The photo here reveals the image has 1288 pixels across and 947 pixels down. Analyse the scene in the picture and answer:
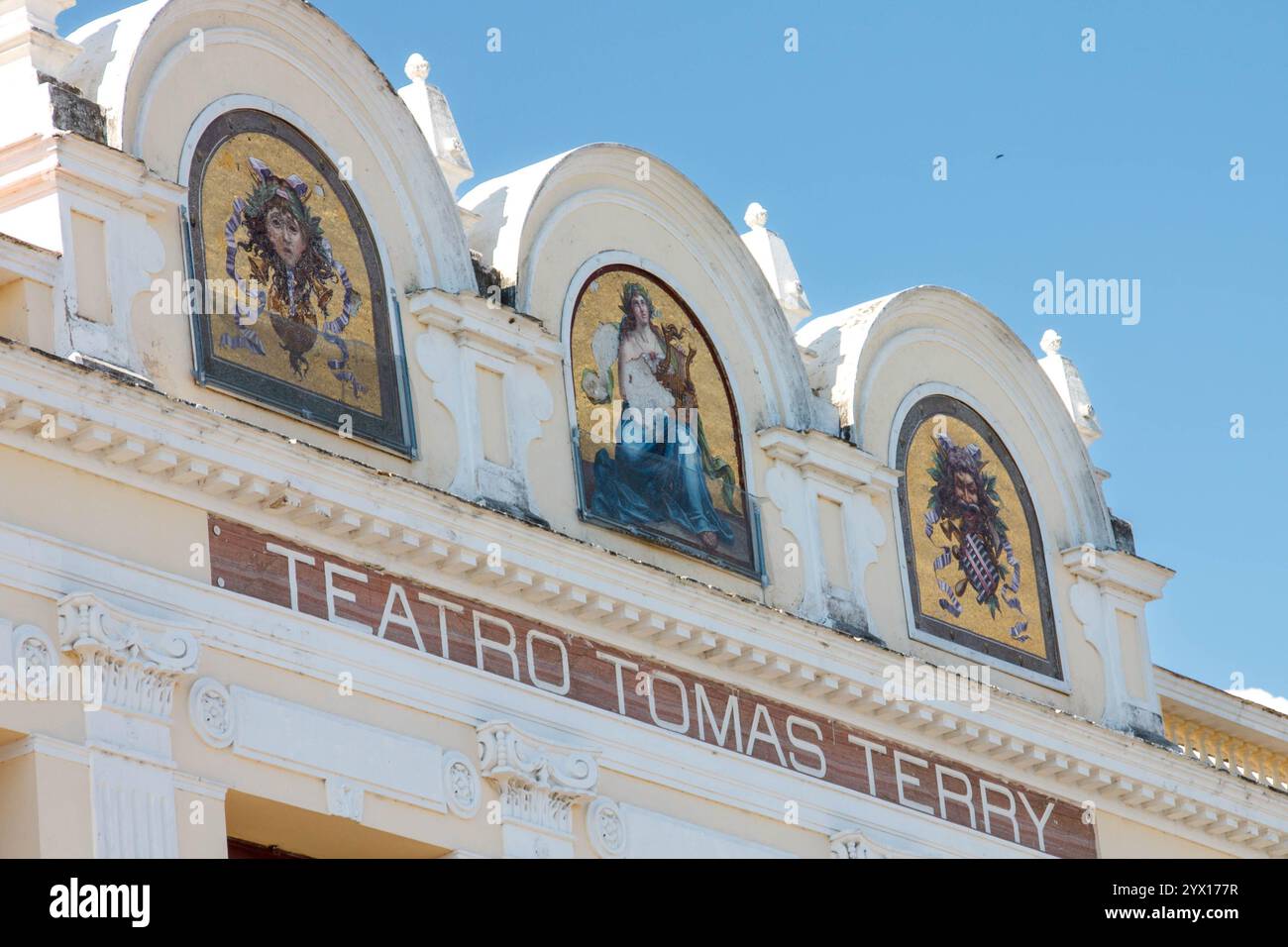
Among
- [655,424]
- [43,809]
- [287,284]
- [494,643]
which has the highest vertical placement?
[287,284]

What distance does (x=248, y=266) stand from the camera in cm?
2022

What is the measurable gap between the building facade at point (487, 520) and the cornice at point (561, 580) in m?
0.03

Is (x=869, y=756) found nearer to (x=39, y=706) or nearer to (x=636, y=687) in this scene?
(x=636, y=687)

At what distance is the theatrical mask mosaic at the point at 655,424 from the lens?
22266 mm

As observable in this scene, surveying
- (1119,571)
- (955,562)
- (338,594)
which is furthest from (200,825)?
(1119,571)

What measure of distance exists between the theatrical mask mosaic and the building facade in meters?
0.03

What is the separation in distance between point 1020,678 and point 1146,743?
1.16 m

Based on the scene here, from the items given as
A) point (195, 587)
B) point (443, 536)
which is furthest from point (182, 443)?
point (443, 536)

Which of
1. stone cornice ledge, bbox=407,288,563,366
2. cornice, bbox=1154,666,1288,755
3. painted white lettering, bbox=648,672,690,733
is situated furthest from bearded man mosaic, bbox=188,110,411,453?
cornice, bbox=1154,666,1288,755

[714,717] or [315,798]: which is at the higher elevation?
[714,717]

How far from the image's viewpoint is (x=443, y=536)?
66.3 ft

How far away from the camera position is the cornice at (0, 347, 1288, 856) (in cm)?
1855

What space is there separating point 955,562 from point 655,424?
3465mm

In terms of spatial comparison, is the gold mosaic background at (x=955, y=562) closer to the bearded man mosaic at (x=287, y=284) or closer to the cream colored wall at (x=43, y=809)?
the bearded man mosaic at (x=287, y=284)
